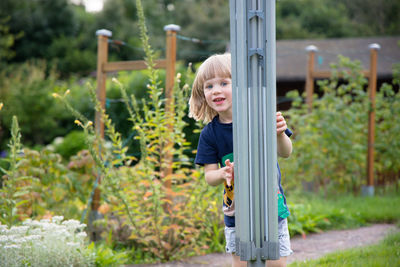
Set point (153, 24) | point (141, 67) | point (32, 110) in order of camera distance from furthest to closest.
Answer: point (153, 24) < point (32, 110) < point (141, 67)

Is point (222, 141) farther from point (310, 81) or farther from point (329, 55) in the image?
point (329, 55)

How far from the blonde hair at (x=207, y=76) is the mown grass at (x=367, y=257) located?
1.38 m

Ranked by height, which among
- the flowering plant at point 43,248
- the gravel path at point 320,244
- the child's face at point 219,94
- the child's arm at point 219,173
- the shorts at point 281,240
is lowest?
the gravel path at point 320,244

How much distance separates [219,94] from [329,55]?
10587mm

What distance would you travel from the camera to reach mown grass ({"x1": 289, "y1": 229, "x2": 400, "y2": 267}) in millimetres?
2668

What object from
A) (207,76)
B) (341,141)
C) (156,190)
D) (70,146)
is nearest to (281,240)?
(207,76)

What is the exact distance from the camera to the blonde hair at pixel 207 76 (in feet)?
6.58

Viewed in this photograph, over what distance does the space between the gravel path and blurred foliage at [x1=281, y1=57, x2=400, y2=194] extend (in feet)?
4.62

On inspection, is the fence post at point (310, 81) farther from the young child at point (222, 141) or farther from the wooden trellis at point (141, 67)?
the young child at point (222, 141)

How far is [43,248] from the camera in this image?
2709 mm

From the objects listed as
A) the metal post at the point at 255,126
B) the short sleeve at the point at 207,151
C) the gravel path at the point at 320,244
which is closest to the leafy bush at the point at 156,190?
the gravel path at the point at 320,244

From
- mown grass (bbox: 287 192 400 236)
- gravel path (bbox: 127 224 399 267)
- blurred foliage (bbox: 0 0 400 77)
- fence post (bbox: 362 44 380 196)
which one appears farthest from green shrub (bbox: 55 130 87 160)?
blurred foliage (bbox: 0 0 400 77)

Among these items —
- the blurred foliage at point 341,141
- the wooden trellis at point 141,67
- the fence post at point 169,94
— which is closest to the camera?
the fence post at point 169,94

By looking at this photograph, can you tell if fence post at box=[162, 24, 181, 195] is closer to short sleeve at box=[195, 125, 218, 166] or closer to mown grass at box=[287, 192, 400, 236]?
short sleeve at box=[195, 125, 218, 166]
